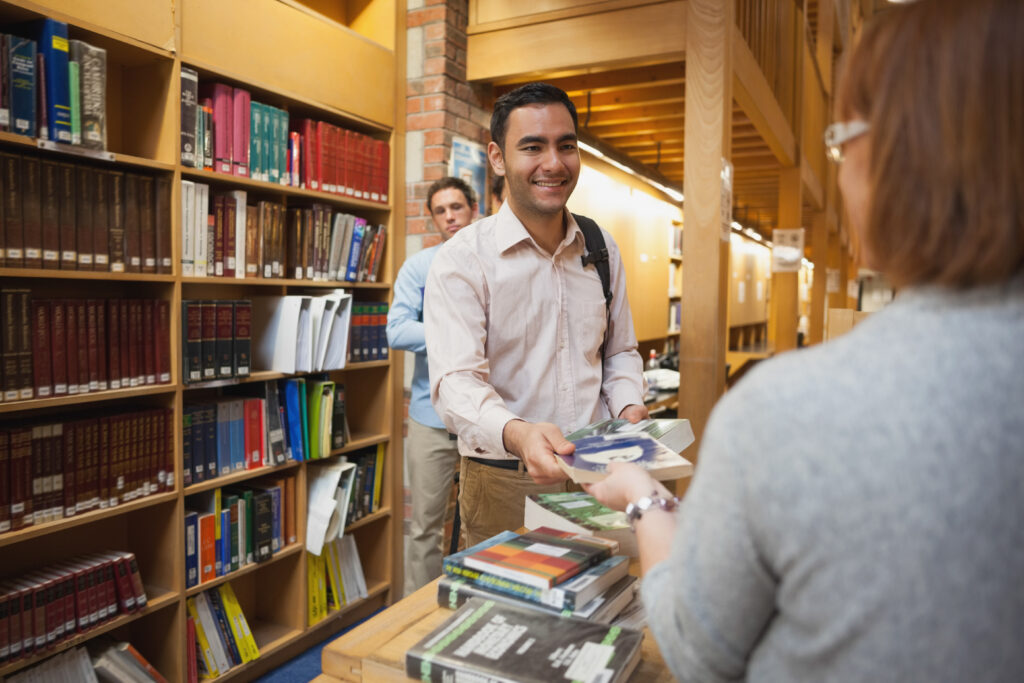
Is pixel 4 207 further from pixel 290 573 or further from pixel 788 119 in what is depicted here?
pixel 788 119

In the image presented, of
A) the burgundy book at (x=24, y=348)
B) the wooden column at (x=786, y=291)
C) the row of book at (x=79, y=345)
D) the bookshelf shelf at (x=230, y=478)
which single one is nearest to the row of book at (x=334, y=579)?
the bookshelf shelf at (x=230, y=478)

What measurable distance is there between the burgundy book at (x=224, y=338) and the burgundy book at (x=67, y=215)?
57 cm

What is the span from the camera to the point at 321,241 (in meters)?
3.21

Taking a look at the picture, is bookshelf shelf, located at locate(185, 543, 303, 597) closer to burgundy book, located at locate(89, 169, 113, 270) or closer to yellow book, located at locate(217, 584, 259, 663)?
yellow book, located at locate(217, 584, 259, 663)

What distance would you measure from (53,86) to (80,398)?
100 cm

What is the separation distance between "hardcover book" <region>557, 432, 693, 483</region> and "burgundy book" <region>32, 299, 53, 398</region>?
6.02 ft

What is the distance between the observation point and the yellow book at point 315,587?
3.27 meters

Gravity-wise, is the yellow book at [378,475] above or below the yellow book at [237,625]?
above

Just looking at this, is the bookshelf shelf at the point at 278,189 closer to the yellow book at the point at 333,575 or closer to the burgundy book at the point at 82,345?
the burgundy book at the point at 82,345

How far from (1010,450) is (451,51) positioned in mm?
3492

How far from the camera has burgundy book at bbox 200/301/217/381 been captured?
2668mm

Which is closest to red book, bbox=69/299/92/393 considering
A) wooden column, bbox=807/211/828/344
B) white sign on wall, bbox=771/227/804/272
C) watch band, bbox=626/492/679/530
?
watch band, bbox=626/492/679/530

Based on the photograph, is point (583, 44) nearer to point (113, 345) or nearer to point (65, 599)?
point (113, 345)

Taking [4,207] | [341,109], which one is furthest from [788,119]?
[4,207]
